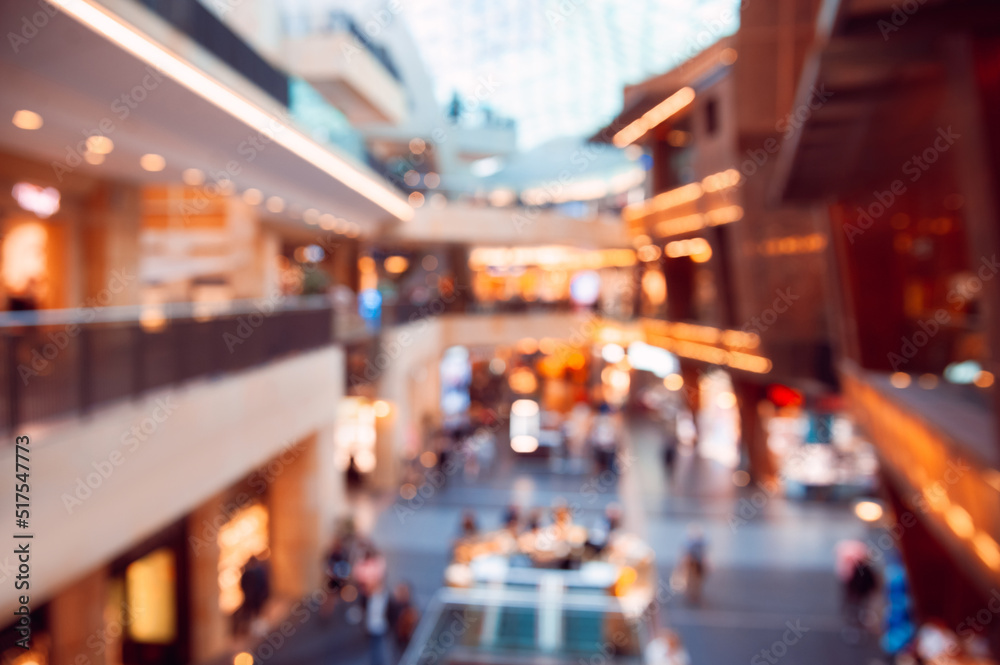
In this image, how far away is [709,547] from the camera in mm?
16719

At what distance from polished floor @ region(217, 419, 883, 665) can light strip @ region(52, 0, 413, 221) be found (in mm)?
8117

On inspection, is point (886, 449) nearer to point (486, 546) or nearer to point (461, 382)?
point (486, 546)

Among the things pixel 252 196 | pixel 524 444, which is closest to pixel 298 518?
pixel 252 196

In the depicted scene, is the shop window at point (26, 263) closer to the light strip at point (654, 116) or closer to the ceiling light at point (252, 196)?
the ceiling light at point (252, 196)

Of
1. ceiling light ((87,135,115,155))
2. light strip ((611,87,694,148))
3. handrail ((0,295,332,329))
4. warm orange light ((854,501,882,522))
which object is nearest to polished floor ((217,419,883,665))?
warm orange light ((854,501,882,522))

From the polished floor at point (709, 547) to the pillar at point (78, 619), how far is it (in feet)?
8.69

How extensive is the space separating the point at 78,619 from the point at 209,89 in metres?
6.95

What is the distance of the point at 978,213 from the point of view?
14.5 feet

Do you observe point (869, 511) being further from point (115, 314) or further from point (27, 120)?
point (27, 120)

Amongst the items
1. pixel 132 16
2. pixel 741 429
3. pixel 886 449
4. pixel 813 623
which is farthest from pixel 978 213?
pixel 741 429

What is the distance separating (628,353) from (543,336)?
4.79m

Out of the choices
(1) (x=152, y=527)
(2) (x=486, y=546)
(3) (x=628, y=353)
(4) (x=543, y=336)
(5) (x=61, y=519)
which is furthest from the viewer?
(3) (x=628, y=353)

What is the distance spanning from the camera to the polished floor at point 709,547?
38.7ft

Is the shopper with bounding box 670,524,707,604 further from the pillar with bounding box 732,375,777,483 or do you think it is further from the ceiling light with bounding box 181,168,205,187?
the ceiling light with bounding box 181,168,205,187
